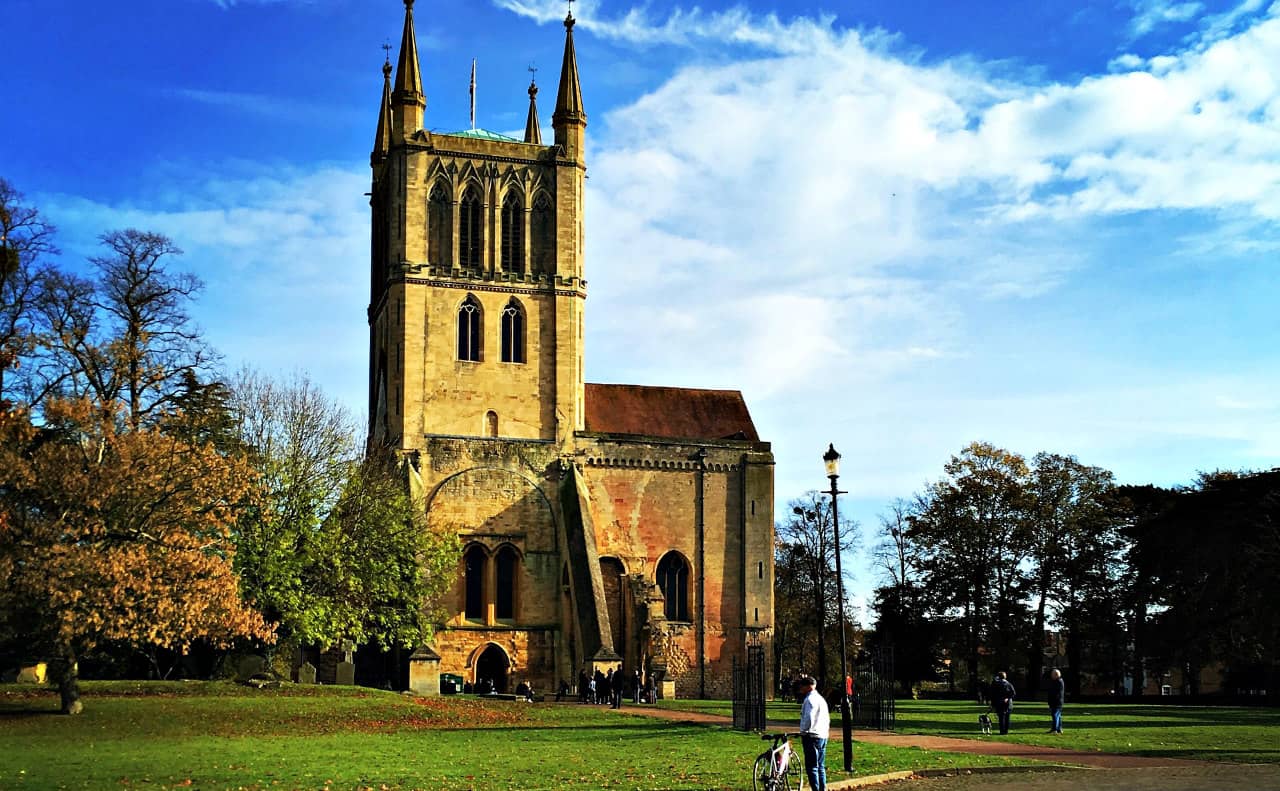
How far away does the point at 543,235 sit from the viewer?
56.8 metres

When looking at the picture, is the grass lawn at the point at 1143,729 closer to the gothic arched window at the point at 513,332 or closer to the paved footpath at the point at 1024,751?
the paved footpath at the point at 1024,751

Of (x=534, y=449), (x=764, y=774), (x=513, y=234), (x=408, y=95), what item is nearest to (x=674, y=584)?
(x=534, y=449)

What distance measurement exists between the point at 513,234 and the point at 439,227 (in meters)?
2.99

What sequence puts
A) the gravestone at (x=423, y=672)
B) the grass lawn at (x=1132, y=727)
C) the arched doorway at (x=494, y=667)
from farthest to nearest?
the arched doorway at (x=494, y=667)
the gravestone at (x=423, y=672)
the grass lawn at (x=1132, y=727)

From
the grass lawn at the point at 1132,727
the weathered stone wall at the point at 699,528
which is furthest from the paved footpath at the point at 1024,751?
the weathered stone wall at the point at 699,528

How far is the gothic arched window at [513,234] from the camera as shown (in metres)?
56.3

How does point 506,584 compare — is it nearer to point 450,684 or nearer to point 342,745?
point 450,684

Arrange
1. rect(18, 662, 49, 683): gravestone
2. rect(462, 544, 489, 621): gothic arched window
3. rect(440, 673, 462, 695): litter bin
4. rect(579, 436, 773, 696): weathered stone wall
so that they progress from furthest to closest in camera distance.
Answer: rect(579, 436, 773, 696): weathered stone wall
rect(462, 544, 489, 621): gothic arched window
rect(440, 673, 462, 695): litter bin
rect(18, 662, 49, 683): gravestone

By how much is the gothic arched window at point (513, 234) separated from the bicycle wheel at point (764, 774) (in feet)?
129

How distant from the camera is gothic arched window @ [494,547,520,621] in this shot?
176 ft

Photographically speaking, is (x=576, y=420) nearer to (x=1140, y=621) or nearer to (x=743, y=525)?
(x=743, y=525)

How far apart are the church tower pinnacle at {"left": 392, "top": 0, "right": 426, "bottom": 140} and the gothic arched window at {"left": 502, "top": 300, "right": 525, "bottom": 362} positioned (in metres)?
7.91

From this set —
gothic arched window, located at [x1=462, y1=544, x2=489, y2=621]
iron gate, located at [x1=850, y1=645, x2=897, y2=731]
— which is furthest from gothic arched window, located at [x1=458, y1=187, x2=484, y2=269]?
iron gate, located at [x1=850, y1=645, x2=897, y2=731]

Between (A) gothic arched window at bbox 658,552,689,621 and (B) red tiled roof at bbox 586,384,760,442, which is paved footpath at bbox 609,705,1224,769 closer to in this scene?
(A) gothic arched window at bbox 658,552,689,621
